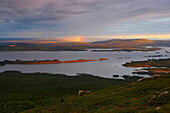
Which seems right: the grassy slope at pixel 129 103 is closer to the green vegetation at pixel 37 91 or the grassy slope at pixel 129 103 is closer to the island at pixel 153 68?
the green vegetation at pixel 37 91

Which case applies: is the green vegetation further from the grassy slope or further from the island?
the island

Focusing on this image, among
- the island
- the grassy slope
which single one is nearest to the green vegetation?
the grassy slope

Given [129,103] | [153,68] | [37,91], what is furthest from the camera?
[153,68]

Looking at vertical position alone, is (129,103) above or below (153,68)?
above

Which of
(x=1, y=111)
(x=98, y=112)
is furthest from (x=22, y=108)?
(x=98, y=112)

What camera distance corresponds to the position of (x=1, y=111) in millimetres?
37656

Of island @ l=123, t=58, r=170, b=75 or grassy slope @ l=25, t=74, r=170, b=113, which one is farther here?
island @ l=123, t=58, r=170, b=75

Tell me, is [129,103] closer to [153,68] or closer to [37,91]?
[37,91]

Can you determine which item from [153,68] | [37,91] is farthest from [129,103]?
[153,68]

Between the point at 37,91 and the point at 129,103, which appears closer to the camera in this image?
the point at 129,103

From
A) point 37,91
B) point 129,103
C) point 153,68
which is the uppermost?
point 129,103

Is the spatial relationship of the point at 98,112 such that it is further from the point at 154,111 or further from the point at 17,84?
the point at 17,84

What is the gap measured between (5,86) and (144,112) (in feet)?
286

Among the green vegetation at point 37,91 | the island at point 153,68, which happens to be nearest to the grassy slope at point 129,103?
the green vegetation at point 37,91
